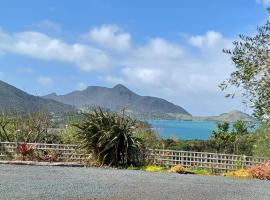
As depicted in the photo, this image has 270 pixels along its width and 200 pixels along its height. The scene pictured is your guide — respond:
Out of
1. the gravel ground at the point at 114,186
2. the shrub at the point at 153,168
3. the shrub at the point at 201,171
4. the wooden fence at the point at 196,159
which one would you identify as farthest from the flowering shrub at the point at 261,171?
the shrub at the point at 153,168

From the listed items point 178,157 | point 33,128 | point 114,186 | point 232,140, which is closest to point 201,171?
point 178,157

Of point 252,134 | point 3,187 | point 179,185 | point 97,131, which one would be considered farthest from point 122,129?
point 3,187

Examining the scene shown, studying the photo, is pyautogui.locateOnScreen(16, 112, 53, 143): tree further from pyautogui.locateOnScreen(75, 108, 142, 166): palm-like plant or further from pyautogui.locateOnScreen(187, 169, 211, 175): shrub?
pyautogui.locateOnScreen(187, 169, 211, 175): shrub

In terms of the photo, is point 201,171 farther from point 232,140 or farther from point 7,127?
point 232,140

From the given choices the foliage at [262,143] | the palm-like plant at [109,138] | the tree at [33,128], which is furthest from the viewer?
the tree at [33,128]

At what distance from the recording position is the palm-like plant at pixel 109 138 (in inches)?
656

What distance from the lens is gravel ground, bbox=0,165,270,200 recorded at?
1027cm

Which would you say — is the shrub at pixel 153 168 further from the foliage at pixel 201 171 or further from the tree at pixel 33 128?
the tree at pixel 33 128

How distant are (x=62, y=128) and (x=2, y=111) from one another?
3.09 metres

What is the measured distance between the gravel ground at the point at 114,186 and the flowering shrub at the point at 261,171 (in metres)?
0.95

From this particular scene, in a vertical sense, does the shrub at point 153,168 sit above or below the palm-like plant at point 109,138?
below

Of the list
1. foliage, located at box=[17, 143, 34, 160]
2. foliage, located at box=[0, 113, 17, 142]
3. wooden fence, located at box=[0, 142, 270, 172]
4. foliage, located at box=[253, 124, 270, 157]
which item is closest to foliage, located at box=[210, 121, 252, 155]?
foliage, located at box=[253, 124, 270, 157]

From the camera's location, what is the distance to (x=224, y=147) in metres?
32.1

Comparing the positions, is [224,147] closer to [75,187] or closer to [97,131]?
[97,131]
